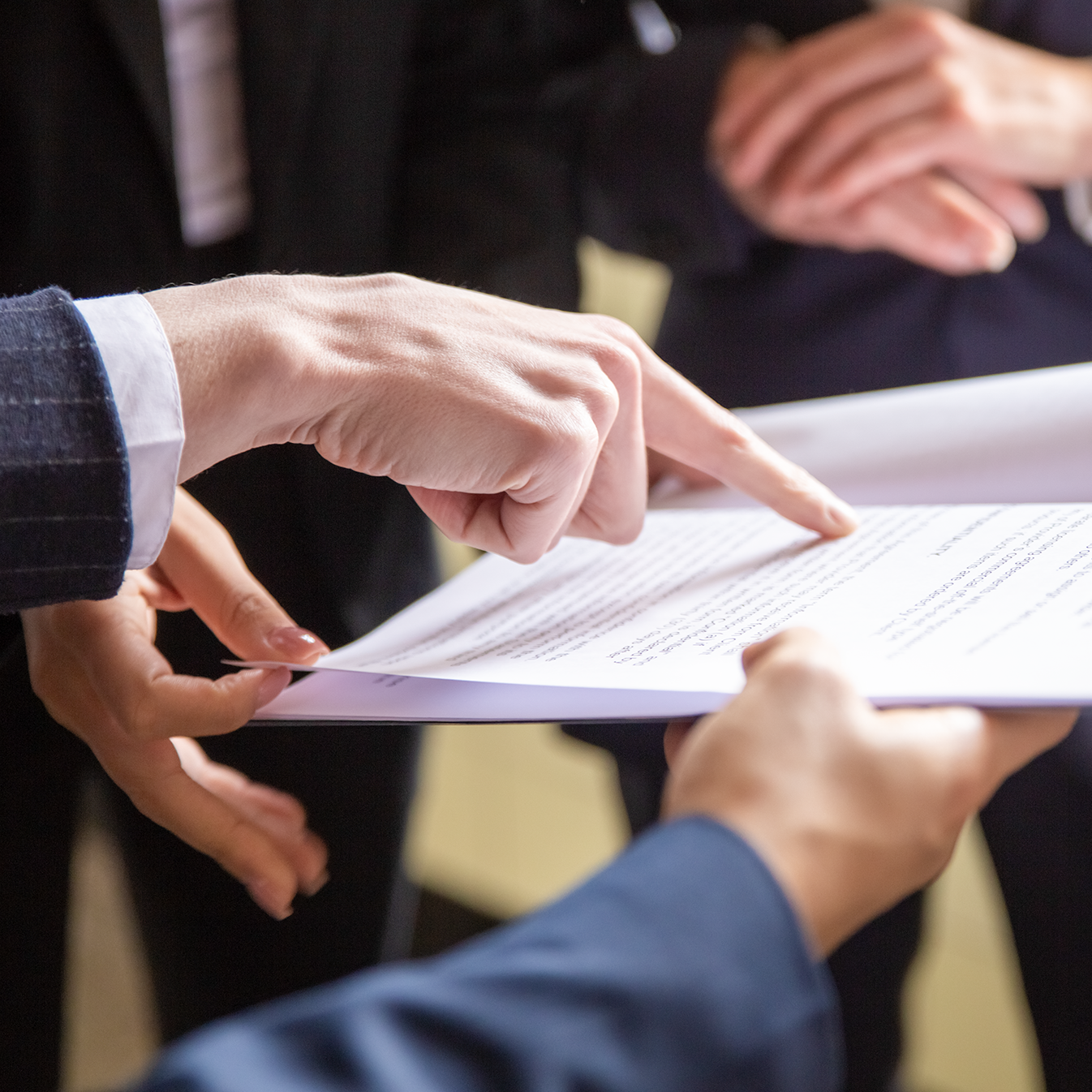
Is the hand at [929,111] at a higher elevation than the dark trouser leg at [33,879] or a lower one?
higher

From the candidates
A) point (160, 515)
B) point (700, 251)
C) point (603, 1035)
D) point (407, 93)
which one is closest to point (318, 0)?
point (407, 93)

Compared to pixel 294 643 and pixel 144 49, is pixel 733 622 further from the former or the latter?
pixel 144 49

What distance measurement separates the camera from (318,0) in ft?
2.20

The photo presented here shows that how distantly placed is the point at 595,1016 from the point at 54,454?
0.26 metres

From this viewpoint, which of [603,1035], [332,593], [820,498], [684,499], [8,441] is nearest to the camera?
[603,1035]

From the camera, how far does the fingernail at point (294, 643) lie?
45 centimetres

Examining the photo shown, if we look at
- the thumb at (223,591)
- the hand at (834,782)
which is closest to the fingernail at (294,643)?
the thumb at (223,591)

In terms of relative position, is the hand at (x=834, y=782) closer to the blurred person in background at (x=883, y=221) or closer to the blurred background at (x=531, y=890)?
the blurred person in background at (x=883, y=221)

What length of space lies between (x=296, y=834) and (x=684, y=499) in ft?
0.91

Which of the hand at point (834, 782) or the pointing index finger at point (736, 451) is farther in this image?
the pointing index finger at point (736, 451)

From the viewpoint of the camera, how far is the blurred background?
1.09 meters

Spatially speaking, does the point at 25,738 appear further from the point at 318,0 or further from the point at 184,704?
the point at 318,0

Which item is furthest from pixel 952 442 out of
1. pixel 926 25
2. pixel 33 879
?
pixel 33 879

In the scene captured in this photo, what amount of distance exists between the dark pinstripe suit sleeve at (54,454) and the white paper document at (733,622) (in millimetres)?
102
